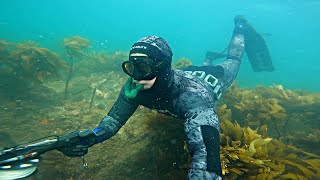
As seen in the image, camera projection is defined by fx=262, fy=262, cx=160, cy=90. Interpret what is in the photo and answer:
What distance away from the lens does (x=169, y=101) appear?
3988mm

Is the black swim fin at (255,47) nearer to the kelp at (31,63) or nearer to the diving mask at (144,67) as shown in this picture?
the kelp at (31,63)

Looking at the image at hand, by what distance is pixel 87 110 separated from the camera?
29.2 feet

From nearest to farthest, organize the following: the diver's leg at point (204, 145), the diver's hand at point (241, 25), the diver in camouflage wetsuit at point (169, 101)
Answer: the diver's leg at point (204, 145) < the diver in camouflage wetsuit at point (169, 101) < the diver's hand at point (241, 25)

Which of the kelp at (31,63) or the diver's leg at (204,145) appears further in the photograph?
the kelp at (31,63)

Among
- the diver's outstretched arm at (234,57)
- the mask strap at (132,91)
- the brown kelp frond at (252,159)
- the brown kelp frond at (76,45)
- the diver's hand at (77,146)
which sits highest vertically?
the brown kelp frond at (76,45)

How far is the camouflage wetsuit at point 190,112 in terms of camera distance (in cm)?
300

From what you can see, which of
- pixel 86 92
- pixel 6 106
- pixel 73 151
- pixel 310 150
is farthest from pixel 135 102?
pixel 86 92

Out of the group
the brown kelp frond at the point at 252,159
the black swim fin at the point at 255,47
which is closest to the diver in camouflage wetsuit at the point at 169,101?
the brown kelp frond at the point at 252,159

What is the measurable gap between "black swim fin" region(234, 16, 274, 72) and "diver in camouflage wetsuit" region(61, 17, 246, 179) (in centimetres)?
821

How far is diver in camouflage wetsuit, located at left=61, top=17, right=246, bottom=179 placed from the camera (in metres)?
3.07

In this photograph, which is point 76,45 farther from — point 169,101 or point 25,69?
point 169,101

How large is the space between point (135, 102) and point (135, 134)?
1.81 meters

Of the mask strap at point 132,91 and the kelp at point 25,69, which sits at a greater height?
the kelp at point 25,69

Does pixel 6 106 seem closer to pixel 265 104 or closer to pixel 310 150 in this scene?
pixel 265 104
